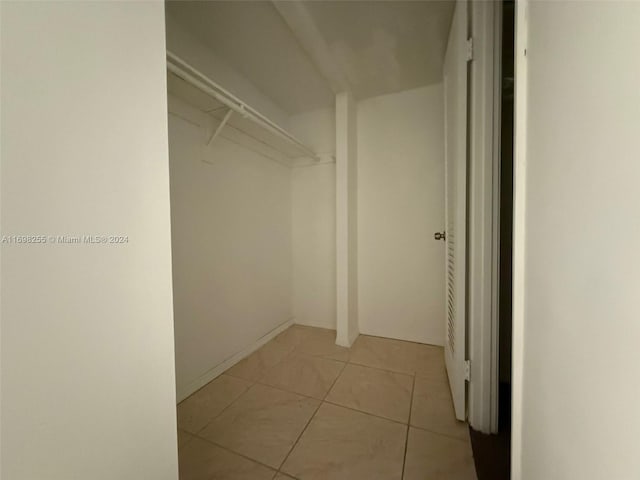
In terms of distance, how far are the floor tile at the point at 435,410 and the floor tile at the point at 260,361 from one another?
103 cm

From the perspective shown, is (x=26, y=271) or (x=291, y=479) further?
(x=291, y=479)

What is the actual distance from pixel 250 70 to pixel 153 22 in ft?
5.09

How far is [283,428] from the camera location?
123 cm

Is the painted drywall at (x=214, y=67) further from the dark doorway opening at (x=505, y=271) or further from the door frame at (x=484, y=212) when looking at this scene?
the dark doorway opening at (x=505, y=271)

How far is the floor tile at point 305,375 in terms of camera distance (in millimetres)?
1534

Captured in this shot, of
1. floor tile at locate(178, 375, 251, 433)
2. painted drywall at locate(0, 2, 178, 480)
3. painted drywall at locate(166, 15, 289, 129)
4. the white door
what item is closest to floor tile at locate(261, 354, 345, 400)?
floor tile at locate(178, 375, 251, 433)

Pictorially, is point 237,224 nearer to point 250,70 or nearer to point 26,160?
point 250,70

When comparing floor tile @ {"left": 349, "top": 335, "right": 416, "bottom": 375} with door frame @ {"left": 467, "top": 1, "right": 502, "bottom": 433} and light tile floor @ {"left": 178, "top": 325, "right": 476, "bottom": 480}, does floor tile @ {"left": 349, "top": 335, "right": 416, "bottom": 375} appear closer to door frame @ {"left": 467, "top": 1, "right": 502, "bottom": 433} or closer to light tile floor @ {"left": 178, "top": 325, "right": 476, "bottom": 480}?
light tile floor @ {"left": 178, "top": 325, "right": 476, "bottom": 480}

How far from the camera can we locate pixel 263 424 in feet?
4.11

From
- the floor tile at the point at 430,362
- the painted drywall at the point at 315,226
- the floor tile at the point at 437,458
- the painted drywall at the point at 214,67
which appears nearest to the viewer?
the floor tile at the point at 437,458

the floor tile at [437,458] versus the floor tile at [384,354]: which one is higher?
the floor tile at [384,354]

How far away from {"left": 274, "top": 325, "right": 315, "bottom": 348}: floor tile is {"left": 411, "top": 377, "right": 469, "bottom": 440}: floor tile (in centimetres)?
108

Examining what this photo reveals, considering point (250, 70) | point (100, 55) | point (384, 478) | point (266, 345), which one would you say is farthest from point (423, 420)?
point (250, 70)

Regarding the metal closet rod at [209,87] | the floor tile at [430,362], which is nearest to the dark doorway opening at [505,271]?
the floor tile at [430,362]
